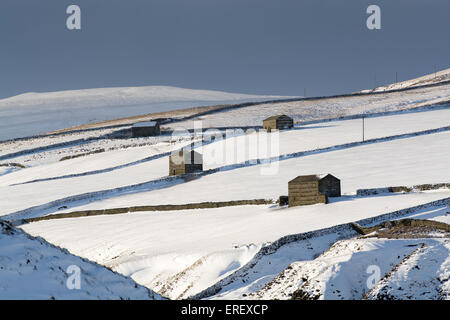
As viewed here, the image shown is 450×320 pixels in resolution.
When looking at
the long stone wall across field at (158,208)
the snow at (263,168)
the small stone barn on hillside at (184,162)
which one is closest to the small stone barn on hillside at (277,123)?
the snow at (263,168)

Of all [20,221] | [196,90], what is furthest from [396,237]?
[196,90]

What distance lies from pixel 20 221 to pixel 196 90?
446 feet

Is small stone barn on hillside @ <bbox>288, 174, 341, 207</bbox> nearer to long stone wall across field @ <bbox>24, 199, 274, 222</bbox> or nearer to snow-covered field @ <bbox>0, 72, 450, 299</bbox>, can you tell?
snow-covered field @ <bbox>0, 72, 450, 299</bbox>

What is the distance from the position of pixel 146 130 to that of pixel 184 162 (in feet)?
114

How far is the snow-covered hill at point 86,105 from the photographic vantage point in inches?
4909

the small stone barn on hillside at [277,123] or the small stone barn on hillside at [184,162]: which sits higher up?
the small stone barn on hillside at [277,123]

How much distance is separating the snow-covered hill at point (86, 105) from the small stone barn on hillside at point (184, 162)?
217ft

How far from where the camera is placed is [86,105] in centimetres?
14612

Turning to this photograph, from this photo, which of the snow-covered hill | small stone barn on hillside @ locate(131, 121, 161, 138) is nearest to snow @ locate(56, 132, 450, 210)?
small stone barn on hillside @ locate(131, 121, 161, 138)

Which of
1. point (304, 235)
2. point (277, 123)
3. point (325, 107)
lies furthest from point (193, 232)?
point (325, 107)

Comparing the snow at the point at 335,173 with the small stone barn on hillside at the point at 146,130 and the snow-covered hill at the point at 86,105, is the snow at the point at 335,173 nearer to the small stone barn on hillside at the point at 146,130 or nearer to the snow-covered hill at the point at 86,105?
the small stone barn on hillside at the point at 146,130

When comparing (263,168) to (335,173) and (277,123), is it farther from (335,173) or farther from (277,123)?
(277,123)

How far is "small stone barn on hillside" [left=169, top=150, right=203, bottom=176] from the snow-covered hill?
217 feet

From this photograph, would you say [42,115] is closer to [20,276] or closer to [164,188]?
[164,188]
